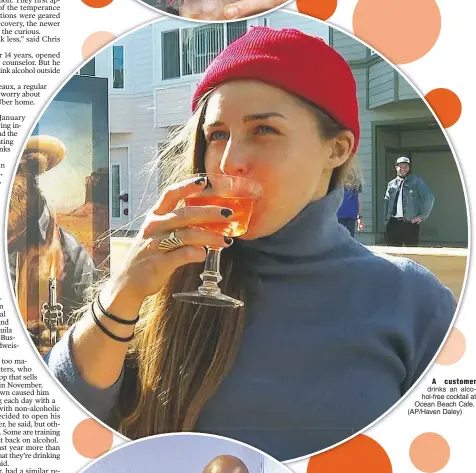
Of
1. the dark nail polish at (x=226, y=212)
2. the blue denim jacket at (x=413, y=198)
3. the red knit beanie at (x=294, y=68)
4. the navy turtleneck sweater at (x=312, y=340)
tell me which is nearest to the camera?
the dark nail polish at (x=226, y=212)

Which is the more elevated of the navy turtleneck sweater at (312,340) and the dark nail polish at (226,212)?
the dark nail polish at (226,212)

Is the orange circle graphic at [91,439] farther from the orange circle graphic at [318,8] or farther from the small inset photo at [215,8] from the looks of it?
the orange circle graphic at [318,8]

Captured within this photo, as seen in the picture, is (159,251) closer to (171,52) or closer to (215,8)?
(171,52)

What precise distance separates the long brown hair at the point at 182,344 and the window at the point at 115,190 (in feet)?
0.53

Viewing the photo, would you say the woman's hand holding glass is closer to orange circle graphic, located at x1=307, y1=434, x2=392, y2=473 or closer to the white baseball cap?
the white baseball cap

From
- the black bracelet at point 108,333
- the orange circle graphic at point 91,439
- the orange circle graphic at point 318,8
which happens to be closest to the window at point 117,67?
the orange circle graphic at point 318,8

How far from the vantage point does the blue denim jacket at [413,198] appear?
197 cm

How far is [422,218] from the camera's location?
197 cm

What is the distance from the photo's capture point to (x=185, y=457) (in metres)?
1.94

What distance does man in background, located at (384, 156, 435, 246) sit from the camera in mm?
1961

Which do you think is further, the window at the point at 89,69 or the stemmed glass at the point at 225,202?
the window at the point at 89,69

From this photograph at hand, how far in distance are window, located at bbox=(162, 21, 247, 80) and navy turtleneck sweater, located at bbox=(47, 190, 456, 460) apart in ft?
1.84

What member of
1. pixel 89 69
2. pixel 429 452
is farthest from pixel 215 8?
pixel 429 452

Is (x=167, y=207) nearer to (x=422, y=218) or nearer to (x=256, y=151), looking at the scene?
(x=256, y=151)
